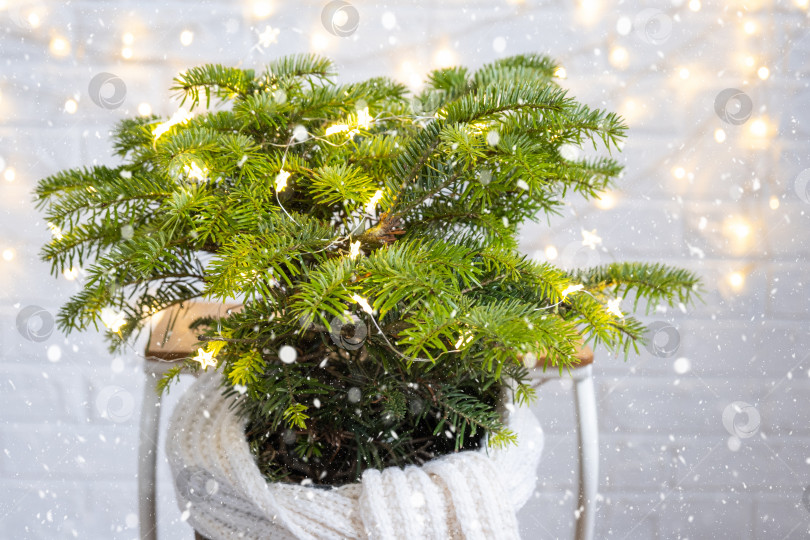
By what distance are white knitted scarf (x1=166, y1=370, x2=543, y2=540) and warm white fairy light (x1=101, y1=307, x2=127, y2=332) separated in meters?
0.11

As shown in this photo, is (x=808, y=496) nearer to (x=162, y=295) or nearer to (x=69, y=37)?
(x=162, y=295)

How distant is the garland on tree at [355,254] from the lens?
43cm

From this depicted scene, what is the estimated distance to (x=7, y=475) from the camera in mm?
1143

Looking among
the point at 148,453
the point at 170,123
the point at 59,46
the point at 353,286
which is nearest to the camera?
the point at 353,286

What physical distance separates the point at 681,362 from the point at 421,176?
0.90 metres

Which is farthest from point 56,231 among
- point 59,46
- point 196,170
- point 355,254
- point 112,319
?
point 59,46

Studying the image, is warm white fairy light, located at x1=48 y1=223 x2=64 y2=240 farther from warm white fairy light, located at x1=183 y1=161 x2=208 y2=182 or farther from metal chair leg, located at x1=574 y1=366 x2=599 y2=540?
metal chair leg, located at x1=574 y1=366 x2=599 y2=540

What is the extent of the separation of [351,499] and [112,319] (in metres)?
0.25

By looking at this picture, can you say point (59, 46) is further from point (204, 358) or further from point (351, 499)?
point (351, 499)

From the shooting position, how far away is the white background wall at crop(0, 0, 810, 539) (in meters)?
1.10

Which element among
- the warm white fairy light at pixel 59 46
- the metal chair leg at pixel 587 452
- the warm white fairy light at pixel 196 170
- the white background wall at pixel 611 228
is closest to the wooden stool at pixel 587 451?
the metal chair leg at pixel 587 452

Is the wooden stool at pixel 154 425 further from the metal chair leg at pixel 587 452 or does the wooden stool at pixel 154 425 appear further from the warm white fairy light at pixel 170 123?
the warm white fairy light at pixel 170 123

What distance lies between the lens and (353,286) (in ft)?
1.41

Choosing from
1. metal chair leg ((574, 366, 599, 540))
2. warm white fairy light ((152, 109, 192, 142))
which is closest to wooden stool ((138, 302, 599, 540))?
metal chair leg ((574, 366, 599, 540))
